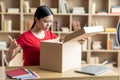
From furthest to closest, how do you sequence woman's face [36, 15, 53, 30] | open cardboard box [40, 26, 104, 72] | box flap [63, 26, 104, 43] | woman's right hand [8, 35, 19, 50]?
woman's face [36, 15, 53, 30], woman's right hand [8, 35, 19, 50], open cardboard box [40, 26, 104, 72], box flap [63, 26, 104, 43]

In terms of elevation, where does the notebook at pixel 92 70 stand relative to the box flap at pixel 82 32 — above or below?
below

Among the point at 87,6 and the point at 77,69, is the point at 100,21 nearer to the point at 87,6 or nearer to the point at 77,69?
the point at 87,6

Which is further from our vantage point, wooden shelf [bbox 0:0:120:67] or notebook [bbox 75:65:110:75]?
wooden shelf [bbox 0:0:120:67]

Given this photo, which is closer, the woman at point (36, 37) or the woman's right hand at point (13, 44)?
the woman's right hand at point (13, 44)

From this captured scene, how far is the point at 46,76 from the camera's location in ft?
6.49

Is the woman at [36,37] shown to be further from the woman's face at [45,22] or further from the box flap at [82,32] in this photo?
the box flap at [82,32]

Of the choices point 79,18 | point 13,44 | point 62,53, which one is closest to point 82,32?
point 62,53

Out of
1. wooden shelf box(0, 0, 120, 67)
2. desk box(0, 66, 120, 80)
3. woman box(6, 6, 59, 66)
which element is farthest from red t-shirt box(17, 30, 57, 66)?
wooden shelf box(0, 0, 120, 67)

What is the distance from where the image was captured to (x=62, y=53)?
2064mm

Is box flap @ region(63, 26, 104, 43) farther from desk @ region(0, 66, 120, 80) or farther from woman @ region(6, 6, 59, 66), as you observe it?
woman @ region(6, 6, 59, 66)

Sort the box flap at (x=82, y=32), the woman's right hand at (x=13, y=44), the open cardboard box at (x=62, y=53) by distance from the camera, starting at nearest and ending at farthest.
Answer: the box flap at (x=82, y=32) < the open cardboard box at (x=62, y=53) < the woman's right hand at (x=13, y=44)

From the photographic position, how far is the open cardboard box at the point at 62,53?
2.06 meters

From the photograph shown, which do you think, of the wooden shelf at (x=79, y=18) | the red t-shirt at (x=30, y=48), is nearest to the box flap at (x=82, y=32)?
the red t-shirt at (x=30, y=48)

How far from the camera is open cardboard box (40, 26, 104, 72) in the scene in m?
2.06
